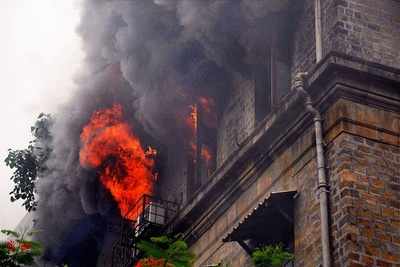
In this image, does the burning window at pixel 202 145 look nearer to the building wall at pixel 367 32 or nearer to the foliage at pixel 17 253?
the building wall at pixel 367 32

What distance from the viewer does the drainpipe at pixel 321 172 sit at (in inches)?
754

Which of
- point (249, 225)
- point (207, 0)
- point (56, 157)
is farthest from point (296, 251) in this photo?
point (56, 157)

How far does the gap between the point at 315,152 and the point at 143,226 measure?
7.86m

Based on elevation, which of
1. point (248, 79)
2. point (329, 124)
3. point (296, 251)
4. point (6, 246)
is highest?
point (248, 79)

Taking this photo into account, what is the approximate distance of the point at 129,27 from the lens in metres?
31.5

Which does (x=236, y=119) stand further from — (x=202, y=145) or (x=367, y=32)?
(x=367, y=32)

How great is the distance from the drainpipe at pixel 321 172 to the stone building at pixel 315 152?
1.5 inches

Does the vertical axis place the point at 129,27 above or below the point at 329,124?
above

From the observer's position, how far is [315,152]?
20875mm

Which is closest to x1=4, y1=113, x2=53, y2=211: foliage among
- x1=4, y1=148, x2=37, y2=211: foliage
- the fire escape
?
x1=4, y1=148, x2=37, y2=211: foliage

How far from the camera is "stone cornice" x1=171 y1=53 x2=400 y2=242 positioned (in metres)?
20.8

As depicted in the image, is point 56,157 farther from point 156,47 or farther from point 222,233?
point 222,233

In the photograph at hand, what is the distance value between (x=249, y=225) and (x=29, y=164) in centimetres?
1620

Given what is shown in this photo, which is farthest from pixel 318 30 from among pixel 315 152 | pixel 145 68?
pixel 145 68
